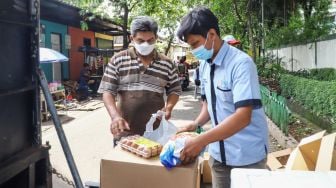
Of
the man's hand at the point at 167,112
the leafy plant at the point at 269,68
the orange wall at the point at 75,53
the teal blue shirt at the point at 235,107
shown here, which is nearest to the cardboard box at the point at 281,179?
the teal blue shirt at the point at 235,107

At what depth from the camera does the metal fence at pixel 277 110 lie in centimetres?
730

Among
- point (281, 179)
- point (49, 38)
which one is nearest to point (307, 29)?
point (49, 38)

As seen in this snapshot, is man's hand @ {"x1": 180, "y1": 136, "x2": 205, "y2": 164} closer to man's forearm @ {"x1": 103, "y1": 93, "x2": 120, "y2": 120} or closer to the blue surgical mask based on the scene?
the blue surgical mask

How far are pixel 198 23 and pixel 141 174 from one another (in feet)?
2.70

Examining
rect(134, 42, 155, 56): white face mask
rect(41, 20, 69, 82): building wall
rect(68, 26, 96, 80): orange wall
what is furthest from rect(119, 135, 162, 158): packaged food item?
rect(68, 26, 96, 80): orange wall

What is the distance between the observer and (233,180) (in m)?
1.72

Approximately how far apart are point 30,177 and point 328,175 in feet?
5.14

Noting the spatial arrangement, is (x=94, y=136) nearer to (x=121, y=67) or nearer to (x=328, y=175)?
(x=121, y=67)

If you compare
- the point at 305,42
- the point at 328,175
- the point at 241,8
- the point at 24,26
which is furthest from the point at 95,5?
the point at 328,175

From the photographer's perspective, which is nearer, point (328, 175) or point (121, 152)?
point (328, 175)

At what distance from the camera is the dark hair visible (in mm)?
2107

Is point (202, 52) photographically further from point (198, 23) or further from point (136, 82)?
point (136, 82)

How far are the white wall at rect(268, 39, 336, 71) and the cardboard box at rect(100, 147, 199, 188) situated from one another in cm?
922

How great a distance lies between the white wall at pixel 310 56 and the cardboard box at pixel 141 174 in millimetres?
9220
